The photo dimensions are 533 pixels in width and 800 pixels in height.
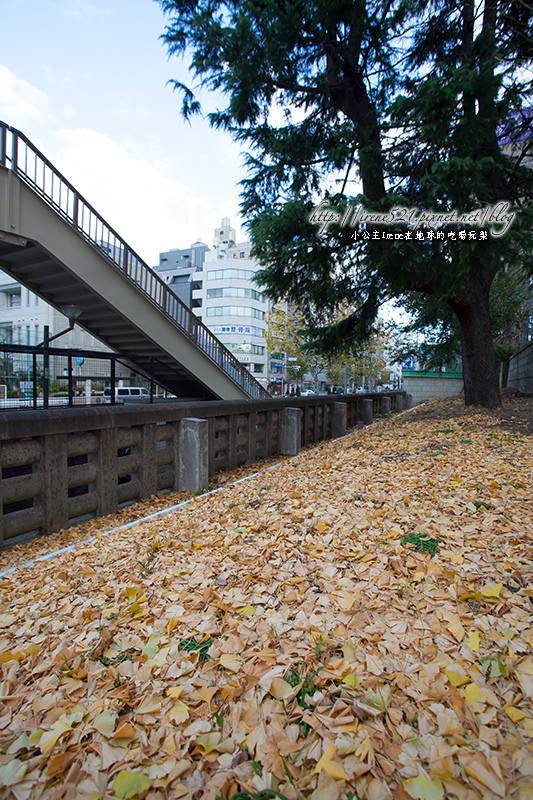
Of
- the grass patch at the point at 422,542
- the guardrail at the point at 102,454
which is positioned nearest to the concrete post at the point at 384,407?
the guardrail at the point at 102,454

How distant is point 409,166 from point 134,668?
33.4ft

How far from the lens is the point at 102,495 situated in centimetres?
558

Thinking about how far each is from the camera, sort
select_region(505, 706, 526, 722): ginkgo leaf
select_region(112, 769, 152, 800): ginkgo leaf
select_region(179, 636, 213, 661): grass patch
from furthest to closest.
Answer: select_region(179, 636, 213, 661): grass patch
select_region(505, 706, 526, 722): ginkgo leaf
select_region(112, 769, 152, 800): ginkgo leaf

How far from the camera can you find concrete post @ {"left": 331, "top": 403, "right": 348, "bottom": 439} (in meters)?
13.5

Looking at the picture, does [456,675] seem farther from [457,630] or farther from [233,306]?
[233,306]

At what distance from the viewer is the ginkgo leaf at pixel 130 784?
149cm

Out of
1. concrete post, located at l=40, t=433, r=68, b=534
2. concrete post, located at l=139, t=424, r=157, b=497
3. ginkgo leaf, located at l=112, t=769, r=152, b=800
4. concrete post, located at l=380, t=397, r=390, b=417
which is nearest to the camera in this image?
ginkgo leaf, located at l=112, t=769, r=152, b=800

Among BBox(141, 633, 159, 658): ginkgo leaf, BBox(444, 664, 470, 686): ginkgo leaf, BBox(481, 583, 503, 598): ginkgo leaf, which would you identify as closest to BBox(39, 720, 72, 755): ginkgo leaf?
BBox(141, 633, 159, 658): ginkgo leaf

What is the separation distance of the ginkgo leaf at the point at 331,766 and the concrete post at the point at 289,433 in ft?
29.2

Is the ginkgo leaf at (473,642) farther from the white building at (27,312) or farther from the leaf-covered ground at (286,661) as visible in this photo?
the white building at (27,312)

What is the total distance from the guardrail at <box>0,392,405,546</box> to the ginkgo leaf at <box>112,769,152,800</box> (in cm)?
360

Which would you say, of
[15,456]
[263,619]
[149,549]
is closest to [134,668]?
[263,619]

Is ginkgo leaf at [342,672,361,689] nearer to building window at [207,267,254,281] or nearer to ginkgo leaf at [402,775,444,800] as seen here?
ginkgo leaf at [402,775,444,800]

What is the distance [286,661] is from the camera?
202cm
